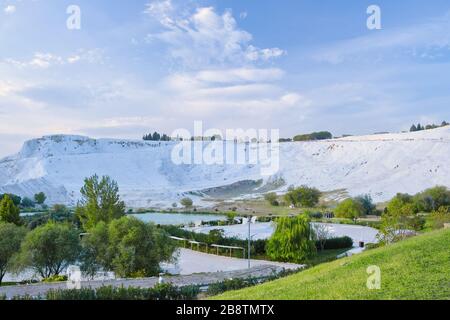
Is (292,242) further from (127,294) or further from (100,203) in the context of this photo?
(127,294)

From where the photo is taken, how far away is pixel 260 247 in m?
28.2

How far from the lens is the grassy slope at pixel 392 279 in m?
7.09

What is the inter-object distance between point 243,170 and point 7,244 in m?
77.7

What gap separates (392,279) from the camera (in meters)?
8.01

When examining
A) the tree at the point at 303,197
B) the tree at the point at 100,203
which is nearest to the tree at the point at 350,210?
the tree at the point at 303,197

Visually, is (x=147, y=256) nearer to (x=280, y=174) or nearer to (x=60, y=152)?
(x=280, y=174)

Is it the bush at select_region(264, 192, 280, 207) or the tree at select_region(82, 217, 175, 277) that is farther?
the bush at select_region(264, 192, 280, 207)

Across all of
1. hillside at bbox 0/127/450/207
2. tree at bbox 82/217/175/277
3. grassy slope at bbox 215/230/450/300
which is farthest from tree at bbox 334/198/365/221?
grassy slope at bbox 215/230/450/300

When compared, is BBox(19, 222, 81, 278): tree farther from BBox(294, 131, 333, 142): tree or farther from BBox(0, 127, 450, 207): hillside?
BBox(294, 131, 333, 142): tree

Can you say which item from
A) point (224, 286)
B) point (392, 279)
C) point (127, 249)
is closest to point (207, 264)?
point (127, 249)

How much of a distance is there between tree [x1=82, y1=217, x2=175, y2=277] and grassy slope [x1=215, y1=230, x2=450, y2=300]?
982 cm

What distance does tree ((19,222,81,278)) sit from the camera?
1855 centimetres

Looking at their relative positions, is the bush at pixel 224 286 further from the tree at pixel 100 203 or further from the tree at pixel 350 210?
the tree at pixel 350 210

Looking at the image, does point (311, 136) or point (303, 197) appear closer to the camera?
point (303, 197)
